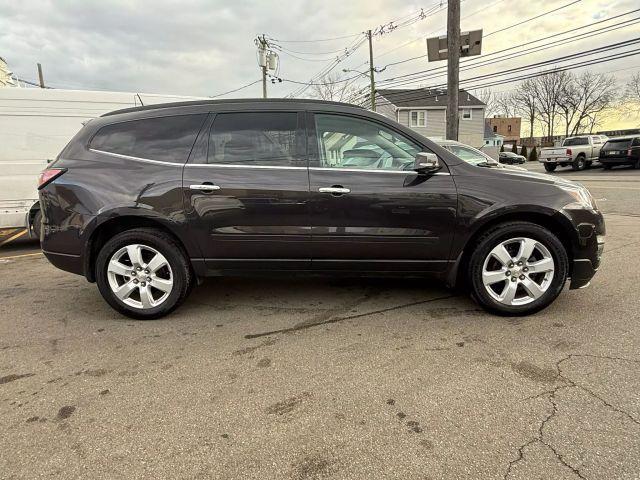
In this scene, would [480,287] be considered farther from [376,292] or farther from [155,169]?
[155,169]

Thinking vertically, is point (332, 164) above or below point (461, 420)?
above

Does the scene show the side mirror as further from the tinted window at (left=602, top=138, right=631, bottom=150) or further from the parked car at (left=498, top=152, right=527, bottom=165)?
the parked car at (left=498, top=152, right=527, bottom=165)

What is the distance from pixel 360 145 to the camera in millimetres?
3672

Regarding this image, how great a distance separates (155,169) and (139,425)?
6.89ft

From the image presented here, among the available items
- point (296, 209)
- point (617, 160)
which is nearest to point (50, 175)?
point (296, 209)

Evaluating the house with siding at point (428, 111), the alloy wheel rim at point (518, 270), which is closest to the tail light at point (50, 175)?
the alloy wheel rim at point (518, 270)

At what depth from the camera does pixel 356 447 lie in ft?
7.05

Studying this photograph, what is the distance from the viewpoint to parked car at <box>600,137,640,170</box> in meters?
22.0

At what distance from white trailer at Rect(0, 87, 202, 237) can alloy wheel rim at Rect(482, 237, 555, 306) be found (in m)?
6.37

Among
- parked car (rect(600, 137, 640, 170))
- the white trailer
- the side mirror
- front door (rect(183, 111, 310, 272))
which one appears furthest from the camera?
parked car (rect(600, 137, 640, 170))

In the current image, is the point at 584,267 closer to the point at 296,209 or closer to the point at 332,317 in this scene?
the point at 332,317

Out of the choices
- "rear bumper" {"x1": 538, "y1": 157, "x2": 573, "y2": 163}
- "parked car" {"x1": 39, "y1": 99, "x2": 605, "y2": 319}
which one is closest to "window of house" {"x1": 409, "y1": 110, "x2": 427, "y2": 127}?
"rear bumper" {"x1": 538, "y1": 157, "x2": 573, "y2": 163}

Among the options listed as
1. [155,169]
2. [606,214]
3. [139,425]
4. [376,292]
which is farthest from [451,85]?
[139,425]

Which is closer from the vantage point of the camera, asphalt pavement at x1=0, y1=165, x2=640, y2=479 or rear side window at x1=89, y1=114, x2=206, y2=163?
asphalt pavement at x1=0, y1=165, x2=640, y2=479
